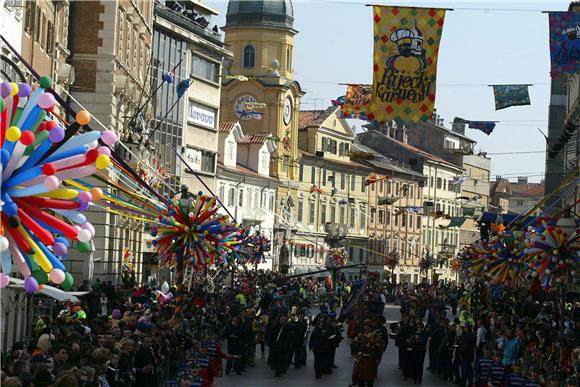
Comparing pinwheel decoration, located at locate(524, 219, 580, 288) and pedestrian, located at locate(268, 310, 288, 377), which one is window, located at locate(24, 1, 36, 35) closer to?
pedestrian, located at locate(268, 310, 288, 377)

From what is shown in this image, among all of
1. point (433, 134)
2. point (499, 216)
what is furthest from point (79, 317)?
point (433, 134)

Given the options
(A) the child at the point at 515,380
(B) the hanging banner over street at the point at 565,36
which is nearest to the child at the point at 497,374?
(A) the child at the point at 515,380

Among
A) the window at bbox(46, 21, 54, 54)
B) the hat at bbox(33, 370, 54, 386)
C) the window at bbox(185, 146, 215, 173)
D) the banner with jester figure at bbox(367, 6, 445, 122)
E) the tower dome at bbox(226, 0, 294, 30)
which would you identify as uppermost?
the tower dome at bbox(226, 0, 294, 30)

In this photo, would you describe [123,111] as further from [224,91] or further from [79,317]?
[224,91]

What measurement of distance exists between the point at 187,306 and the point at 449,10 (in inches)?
306

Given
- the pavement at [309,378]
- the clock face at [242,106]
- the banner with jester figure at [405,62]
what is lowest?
the pavement at [309,378]

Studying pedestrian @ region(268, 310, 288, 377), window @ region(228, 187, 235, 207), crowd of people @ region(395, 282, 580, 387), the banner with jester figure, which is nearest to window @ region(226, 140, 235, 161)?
window @ region(228, 187, 235, 207)

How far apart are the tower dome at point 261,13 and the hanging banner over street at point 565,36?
64720 mm

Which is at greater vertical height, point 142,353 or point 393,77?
point 393,77

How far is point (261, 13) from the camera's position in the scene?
314ft

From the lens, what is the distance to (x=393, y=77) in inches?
1184

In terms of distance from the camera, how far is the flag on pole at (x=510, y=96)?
4531cm

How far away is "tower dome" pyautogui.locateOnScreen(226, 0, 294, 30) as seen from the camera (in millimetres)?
95688

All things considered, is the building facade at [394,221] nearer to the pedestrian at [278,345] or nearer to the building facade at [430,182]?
the building facade at [430,182]
